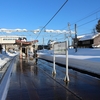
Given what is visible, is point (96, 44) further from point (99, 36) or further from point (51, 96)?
point (51, 96)

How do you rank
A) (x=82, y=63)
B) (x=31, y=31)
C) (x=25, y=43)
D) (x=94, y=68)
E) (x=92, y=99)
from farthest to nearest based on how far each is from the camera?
(x=31, y=31) → (x=25, y=43) → (x=82, y=63) → (x=94, y=68) → (x=92, y=99)

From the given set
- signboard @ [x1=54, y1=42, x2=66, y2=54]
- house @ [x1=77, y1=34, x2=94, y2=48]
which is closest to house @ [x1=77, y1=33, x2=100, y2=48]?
house @ [x1=77, y1=34, x2=94, y2=48]

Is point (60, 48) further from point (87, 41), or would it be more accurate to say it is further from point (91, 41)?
point (87, 41)

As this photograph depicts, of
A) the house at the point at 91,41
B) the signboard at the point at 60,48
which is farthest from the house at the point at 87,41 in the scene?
the signboard at the point at 60,48

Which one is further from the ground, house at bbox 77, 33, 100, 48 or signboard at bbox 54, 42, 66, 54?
house at bbox 77, 33, 100, 48

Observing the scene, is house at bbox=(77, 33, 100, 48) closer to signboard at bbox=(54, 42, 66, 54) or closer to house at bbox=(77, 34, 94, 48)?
house at bbox=(77, 34, 94, 48)

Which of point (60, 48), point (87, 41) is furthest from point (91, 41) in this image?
point (60, 48)

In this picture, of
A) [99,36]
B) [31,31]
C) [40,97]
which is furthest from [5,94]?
[31,31]

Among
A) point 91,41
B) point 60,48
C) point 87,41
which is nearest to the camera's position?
point 60,48

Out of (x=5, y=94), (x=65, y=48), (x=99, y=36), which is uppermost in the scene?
(x=99, y=36)

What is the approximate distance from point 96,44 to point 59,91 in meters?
61.8

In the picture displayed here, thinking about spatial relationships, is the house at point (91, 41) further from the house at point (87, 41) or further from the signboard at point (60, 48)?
the signboard at point (60, 48)

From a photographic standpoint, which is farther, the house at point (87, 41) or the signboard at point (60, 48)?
the house at point (87, 41)

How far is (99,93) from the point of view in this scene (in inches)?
313
